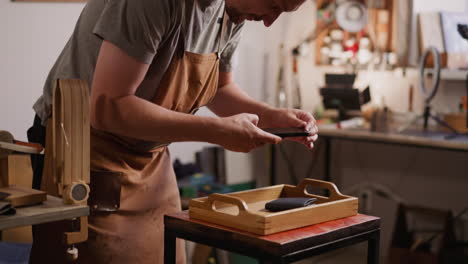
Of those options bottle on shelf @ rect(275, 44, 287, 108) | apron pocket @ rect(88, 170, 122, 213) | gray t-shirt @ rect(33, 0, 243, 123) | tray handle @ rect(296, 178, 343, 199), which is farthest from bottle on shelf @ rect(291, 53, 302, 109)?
apron pocket @ rect(88, 170, 122, 213)

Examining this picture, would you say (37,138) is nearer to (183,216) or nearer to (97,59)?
(97,59)

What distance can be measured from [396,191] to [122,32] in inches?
117

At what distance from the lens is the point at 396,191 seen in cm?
420

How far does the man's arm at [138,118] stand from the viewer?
1546mm

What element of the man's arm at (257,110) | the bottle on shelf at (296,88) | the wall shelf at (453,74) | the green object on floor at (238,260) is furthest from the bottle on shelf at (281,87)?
the man's arm at (257,110)

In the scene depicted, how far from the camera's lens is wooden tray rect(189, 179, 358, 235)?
4.91 feet

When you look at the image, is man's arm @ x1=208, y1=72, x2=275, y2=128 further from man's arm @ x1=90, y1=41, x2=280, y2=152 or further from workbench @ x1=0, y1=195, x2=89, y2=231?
workbench @ x1=0, y1=195, x2=89, y2=231

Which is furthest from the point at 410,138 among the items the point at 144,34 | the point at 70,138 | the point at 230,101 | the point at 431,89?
the point at 70,138

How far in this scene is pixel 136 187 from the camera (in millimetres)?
1843

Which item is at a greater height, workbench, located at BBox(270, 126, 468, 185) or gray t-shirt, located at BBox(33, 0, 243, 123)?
gray t-shirt, located at BBox(33, 0, 243, 123)

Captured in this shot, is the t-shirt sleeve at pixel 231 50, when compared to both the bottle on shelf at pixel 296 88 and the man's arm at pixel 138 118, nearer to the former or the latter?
the man's arm at pixel 138 118

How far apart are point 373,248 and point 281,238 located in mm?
325

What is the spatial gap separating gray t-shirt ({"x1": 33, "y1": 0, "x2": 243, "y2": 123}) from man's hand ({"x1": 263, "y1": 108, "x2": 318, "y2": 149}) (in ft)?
0.77

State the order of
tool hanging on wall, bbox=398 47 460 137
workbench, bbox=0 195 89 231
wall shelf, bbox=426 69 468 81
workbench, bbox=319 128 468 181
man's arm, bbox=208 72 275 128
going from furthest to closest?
wall shelf, bbox=426 69 468 81 → tool hanging on wall, bbox=398 47 460 137 → workbench, bbox=319 128 468 181 → man's arm, bbox=208 72 275 128 → workbench, bbox=0 195 89 231
